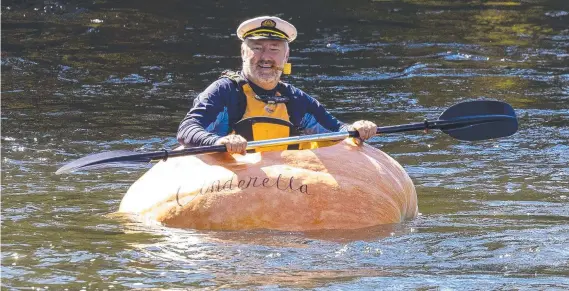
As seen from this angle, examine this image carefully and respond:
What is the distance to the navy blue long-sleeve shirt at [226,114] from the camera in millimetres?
6109

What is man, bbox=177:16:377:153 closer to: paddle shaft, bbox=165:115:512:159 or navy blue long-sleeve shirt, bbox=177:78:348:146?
navy blue long-sleeve shirt, bbox=177:78:348:146

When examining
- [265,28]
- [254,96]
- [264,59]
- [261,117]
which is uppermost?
[265,28]

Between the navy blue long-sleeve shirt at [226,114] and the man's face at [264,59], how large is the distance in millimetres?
74

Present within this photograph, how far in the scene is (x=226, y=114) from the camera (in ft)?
20.9

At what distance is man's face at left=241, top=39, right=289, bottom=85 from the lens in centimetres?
636

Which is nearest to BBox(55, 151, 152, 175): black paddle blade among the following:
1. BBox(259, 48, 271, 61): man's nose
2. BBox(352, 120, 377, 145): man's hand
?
BBox(259, 48, 271, 61): man's nose

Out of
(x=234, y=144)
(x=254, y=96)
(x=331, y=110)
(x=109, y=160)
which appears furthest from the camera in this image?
(x=331, y=110)

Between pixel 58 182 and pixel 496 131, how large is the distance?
9.04 feet

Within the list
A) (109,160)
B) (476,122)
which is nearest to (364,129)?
(476,122)

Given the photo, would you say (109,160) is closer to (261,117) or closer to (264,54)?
(261,117)

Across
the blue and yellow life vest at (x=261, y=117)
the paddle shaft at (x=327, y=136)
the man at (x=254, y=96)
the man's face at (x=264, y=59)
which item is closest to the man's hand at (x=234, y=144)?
the paddle shaft at (x=327, y=136)

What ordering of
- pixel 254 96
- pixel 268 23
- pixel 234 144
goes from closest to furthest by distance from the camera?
pixel 234 144 → pixel 268 23 → pixel 254 96

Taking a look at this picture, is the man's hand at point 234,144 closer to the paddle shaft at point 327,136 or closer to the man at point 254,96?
the paddle shaft at point 327,136

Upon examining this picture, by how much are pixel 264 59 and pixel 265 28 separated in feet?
0.56
